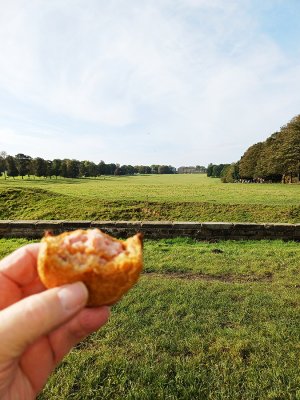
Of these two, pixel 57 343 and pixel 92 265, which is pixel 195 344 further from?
pixel 92 265

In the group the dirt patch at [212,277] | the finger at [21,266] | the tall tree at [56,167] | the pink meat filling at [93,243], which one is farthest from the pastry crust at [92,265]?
the tall tree at [56,167]

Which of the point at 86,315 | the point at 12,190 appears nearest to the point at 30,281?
the point at 86,315

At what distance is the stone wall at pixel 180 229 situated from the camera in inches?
435

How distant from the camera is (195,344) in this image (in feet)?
15.0

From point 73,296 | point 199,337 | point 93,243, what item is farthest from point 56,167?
point 73,296

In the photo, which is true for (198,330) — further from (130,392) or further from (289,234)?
(289,234)

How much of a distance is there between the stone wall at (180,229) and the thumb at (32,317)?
9379mm

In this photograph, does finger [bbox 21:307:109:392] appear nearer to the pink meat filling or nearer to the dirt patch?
the pink meat filling

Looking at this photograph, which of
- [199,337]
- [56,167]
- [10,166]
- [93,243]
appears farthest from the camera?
[56,167]

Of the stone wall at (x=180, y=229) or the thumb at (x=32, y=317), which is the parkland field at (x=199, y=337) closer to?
the stone wall at (x=180, y=229)

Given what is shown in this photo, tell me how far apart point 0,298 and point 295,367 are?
3586mm

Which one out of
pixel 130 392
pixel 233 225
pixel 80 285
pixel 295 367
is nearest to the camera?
pixel 80 285

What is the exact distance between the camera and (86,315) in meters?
2.08

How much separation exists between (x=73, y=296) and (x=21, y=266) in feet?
2.39
